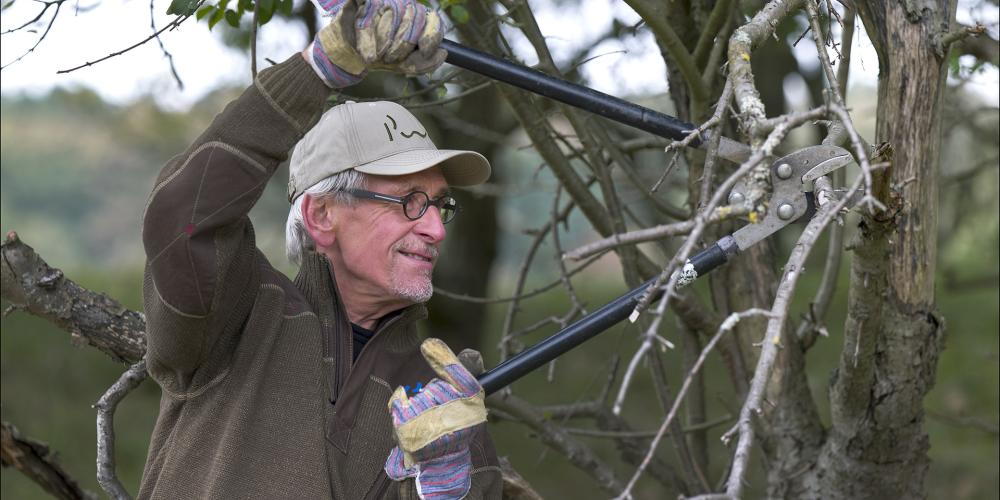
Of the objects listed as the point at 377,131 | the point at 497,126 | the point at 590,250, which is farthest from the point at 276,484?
the point at 497,126

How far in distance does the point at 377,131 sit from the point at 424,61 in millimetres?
411

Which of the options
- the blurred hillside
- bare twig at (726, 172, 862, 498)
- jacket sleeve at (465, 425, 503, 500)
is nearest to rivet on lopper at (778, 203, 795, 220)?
bare twig at (726, 172, 862, 498)

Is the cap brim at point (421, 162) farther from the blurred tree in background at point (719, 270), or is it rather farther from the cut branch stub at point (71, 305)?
the cut branch stub at point (71, 305)

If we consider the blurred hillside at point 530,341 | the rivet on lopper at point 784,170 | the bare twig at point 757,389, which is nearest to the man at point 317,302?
the rivet on lopper at point 784,170

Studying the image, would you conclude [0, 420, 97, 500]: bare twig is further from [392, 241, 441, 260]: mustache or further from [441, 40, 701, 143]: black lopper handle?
[441, 40, 701, 143]: black lopper handle

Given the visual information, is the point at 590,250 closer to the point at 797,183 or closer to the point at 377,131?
the point at 797,183

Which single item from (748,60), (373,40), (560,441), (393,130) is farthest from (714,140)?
(560,441)

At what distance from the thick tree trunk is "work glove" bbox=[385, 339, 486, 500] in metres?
0.91

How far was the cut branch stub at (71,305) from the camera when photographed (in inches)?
104

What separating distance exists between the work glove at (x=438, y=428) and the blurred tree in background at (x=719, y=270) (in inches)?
17.6

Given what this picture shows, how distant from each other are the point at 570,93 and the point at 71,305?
142 centimetres

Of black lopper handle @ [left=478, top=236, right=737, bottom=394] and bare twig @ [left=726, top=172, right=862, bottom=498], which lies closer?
bare twig @ [left=726, top=172, right=862, bottom=498]

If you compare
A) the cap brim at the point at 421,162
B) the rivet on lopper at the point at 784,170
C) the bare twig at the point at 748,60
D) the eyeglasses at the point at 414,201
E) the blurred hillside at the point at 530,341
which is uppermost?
the bare twig at the point at 748,60

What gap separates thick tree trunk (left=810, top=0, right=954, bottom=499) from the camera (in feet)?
7.71
